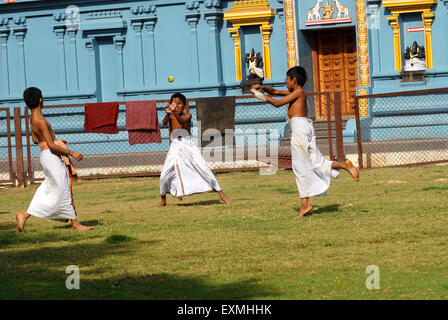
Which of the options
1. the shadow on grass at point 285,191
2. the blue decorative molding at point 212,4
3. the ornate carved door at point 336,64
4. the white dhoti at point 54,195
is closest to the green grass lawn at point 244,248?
the shadow on grass at point 285,191

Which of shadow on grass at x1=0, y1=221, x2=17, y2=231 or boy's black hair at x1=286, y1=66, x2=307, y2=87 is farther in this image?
shadow on grass at x1=0, y1=221, x2=17, y2=231

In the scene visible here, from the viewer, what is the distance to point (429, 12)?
20.5 meters

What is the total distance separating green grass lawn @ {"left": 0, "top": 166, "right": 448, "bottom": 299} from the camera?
6.77 m

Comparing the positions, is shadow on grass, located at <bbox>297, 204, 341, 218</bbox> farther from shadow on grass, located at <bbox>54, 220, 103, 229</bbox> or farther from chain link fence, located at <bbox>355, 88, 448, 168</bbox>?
chain link fence, located at <bbox>355, 88, 448, 168</bbox>

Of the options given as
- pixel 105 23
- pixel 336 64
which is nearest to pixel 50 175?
pixel 336 64

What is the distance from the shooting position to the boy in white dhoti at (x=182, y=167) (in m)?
12.4

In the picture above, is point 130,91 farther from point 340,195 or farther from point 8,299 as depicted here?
point 8,299

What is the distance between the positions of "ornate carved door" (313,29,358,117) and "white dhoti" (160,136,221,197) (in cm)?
976

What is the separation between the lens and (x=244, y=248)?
8508 millimetres

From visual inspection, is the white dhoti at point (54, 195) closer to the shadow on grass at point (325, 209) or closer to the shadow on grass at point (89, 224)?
the shadow on grass at point (89, 224)

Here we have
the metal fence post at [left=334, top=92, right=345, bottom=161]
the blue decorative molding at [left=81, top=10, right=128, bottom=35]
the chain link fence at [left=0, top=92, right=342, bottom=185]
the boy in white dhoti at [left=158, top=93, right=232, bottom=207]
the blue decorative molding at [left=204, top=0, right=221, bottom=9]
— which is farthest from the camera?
the blue decorative molding at [left=81, top=10, right=128, bottom=35]

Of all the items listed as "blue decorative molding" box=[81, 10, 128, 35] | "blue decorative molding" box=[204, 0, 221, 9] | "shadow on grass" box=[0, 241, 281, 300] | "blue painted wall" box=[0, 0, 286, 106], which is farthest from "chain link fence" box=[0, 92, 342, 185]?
"shadow on grass" box=[0, 241, 281, 300]

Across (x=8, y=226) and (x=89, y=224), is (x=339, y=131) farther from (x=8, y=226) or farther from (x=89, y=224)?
(x=8, y=226)
